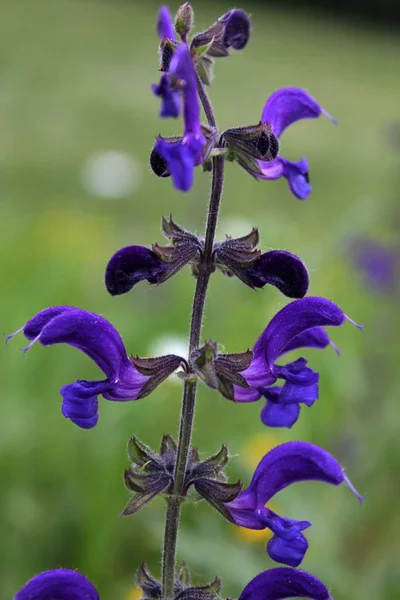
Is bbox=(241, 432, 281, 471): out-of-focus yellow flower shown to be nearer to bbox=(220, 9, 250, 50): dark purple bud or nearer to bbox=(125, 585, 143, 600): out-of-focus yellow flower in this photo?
bbox=(125, 585, 143, 600): out-of-focus yellow flower

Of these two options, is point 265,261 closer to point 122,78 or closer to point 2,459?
point 2,459

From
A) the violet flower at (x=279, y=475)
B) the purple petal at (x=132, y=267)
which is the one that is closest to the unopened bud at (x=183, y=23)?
the purple petal at (x=132, y=267)

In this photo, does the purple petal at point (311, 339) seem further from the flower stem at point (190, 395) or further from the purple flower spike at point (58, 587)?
the purple flower spike at point (58, 587)

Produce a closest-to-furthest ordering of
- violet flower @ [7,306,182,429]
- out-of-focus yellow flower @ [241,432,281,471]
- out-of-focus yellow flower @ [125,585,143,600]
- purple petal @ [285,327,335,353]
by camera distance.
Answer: violet flower @ [7,306,182,429], purple petal @ [285,327,335,353], out-of-focus yellow flower @ [125,585,143,600], out-of-focus yellow flower @ [241,432,281,471]

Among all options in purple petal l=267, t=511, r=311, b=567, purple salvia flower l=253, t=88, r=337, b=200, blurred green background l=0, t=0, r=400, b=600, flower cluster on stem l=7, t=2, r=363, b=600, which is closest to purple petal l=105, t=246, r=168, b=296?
flower cluster on stem l=7, t=2, r=363, b=600

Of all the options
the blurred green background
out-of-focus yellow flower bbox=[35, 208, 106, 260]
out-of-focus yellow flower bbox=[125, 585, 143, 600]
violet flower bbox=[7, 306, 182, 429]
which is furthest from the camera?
out-of-focus yellow flower bbox=[35, 208, 106, 260]

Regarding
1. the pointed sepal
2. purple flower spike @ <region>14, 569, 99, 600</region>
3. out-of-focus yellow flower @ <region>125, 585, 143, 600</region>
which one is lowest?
out-of-focus yellow flower @ <region>125, 585, 143, 600</region>

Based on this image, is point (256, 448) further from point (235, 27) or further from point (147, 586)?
point (235, 27)
